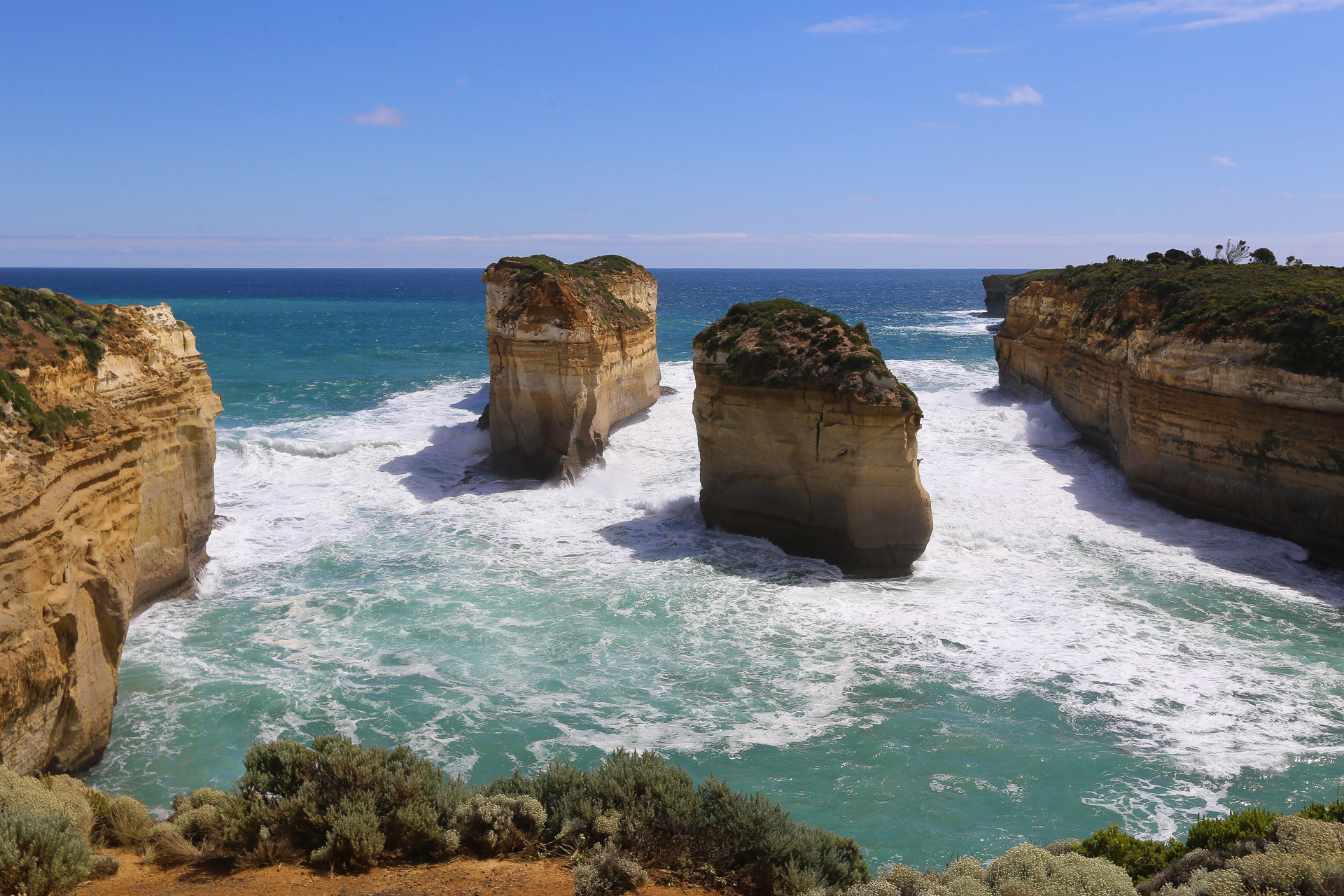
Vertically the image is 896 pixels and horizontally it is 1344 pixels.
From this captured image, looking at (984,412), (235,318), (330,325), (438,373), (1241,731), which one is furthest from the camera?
(235,318)

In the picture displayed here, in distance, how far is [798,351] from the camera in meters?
16.7

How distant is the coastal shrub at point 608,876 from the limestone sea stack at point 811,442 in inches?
407

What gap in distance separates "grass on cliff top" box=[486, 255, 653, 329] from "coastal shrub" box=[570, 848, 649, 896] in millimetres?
17595

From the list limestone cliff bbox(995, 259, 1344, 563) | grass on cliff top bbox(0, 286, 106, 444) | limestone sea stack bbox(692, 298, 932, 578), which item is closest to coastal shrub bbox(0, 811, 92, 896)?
grass on cliff top bbox(0, 286, 106, 444)

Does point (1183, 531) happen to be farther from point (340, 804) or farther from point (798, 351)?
point (340, 804)

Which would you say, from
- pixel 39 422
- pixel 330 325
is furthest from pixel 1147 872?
pixel 330 325

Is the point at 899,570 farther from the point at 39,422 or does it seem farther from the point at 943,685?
the point at 39,422

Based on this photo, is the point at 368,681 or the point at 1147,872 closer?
the point at 1147,872

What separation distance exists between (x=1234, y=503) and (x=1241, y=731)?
8.87m

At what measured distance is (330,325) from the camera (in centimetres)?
6762

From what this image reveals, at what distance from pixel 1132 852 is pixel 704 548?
11180mm

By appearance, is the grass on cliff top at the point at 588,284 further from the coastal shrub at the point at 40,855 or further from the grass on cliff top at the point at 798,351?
the coastal shrub at the point at 40,855

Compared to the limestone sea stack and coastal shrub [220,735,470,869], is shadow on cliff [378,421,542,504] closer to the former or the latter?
the limestone sea stack

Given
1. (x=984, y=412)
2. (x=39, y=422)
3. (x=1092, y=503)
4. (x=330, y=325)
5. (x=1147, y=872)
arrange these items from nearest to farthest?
(x=1147, y=872), (x=39, y=422), (x=1092, y=503), (x=984, y=412), (x=330, y=325)
